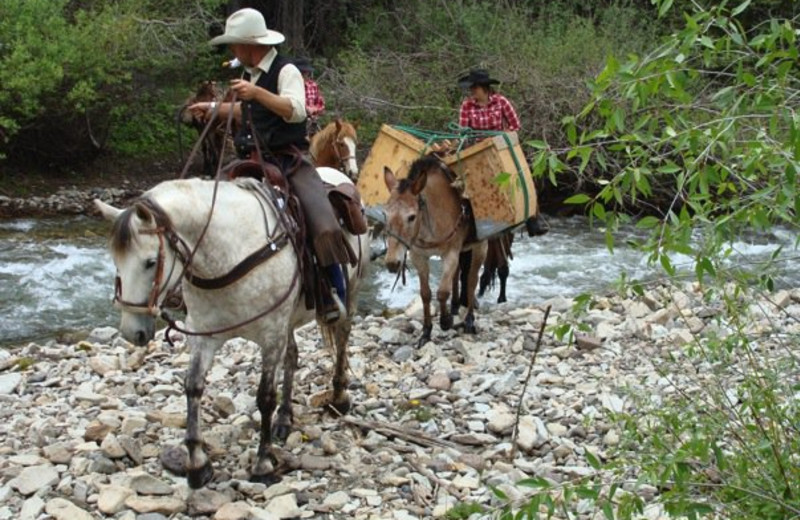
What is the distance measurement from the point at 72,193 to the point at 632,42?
39.3 feet

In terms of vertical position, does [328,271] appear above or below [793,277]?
above

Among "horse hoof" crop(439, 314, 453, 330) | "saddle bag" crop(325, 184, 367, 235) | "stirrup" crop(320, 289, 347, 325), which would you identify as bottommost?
"horse hoof" crop(439, 314, 453, 330)

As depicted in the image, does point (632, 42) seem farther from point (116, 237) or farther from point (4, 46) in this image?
point (116, 237)

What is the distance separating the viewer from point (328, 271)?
5.68 metres

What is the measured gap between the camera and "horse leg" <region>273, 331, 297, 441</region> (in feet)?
19.7

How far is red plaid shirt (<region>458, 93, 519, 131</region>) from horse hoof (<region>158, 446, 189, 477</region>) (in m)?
5.01

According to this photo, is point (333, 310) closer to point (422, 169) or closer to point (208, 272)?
point (208, 272)

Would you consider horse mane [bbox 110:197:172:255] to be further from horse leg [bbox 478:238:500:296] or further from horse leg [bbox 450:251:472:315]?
horse leg [bbox 478:238:500:296]

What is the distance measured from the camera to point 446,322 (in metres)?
Result: 9.06

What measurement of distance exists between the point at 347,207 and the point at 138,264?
193cm

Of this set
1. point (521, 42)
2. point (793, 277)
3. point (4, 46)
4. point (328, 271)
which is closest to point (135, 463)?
point (328, 271)

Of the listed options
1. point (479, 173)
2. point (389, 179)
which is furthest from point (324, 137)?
point (479, 173)

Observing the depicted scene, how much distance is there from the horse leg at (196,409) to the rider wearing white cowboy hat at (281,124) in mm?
876

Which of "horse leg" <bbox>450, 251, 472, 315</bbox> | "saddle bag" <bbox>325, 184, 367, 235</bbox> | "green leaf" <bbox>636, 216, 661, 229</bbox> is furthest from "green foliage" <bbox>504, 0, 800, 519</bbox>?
"horse leg" <bbox>450, 251, 472, 315</bbox>
